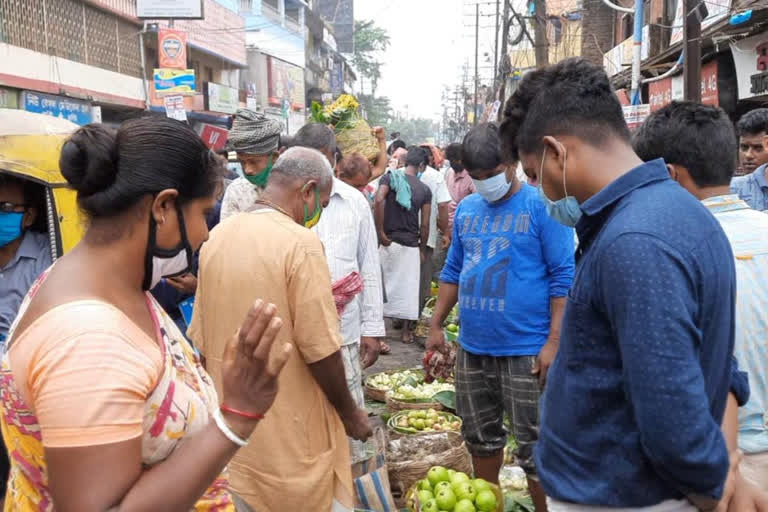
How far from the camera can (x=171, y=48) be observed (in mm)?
20953

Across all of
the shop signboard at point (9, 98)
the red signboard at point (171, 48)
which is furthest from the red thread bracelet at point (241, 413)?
the red signboard at point (171, 48)

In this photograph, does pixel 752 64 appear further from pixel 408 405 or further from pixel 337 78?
pixel 337 78

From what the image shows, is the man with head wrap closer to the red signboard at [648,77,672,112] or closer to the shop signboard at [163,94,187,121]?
the red signboard at [648,77,672,112]

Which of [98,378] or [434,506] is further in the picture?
[434,506]

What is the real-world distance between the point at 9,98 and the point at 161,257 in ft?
52.3

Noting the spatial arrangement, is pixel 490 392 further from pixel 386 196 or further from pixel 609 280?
pixel 386 196

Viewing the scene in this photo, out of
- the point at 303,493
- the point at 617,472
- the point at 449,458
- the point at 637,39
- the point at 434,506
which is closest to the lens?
the point at 617,472

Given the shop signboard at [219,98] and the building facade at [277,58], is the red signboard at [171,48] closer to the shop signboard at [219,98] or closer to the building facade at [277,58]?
the shop signboard at [219,98]

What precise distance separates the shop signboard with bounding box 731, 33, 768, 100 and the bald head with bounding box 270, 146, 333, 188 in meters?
7.14

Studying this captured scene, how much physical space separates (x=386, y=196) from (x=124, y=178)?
6.70m

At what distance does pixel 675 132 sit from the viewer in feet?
7.83

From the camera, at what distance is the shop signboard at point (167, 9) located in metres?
19.7

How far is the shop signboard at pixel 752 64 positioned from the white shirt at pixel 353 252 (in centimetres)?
646

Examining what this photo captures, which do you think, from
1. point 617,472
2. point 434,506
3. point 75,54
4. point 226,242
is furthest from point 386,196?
point 75,54
